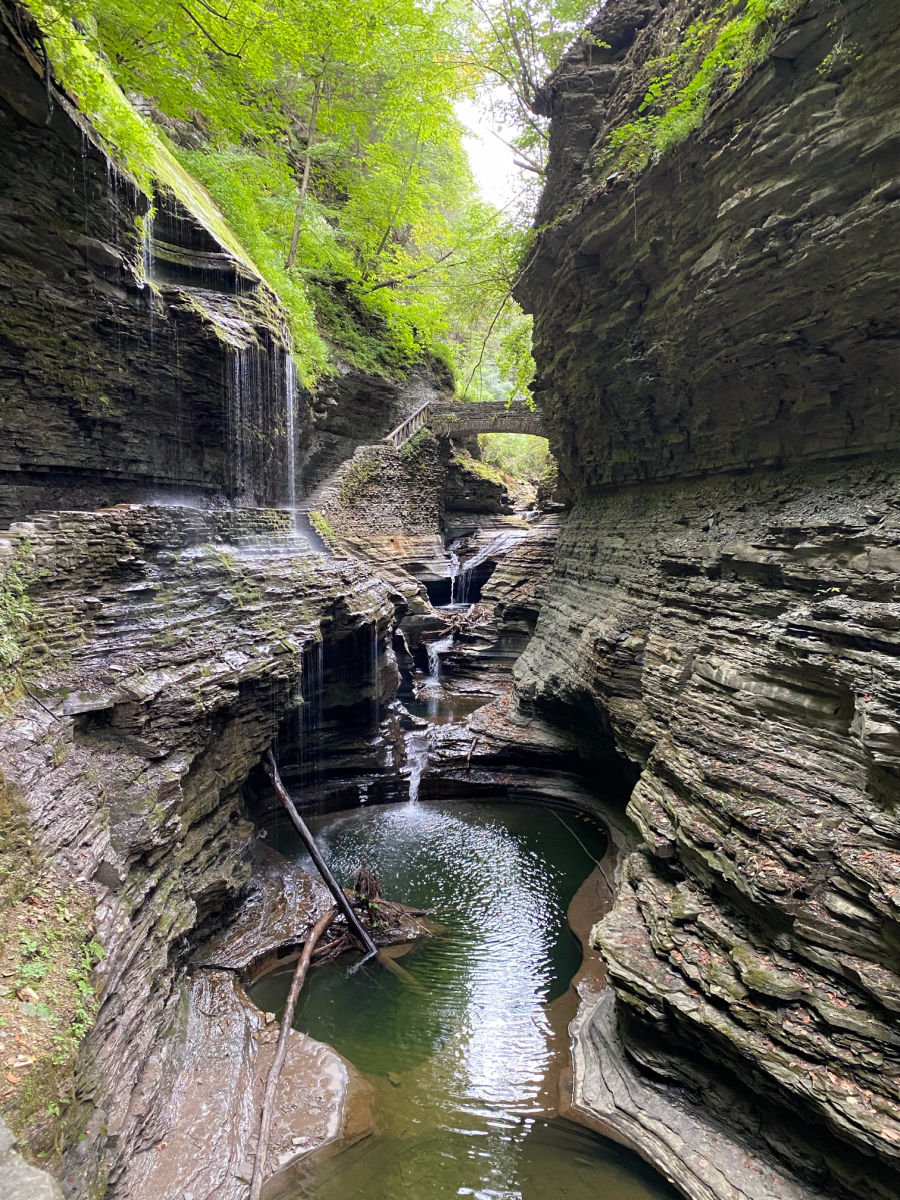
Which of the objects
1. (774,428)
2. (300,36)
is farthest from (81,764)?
(300,36)

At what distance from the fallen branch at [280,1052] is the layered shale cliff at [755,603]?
3.23m

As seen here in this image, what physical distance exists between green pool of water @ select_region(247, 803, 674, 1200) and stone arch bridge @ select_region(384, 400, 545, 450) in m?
18.5

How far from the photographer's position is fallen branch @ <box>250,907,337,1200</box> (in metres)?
4.79

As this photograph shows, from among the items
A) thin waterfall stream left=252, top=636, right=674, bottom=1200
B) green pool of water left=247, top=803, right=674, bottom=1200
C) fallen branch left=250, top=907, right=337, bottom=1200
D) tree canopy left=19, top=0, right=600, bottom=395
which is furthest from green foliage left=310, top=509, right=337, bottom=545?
fallen branch left=250, top=907, right=337, bottom=1200

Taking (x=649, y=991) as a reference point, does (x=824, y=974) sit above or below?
above

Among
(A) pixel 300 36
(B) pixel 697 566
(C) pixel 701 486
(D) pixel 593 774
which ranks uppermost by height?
(A) pixel 300 36

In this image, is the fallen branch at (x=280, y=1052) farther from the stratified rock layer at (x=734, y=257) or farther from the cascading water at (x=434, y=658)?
the cascading water at (x=434, y=658)

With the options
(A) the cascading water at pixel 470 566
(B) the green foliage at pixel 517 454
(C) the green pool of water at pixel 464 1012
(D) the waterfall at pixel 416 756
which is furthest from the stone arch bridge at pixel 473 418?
(C) the green pool of water at pixel 464 1012

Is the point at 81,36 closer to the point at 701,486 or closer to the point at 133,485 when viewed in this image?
the point at 133,485

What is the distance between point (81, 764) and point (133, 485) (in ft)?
24.1

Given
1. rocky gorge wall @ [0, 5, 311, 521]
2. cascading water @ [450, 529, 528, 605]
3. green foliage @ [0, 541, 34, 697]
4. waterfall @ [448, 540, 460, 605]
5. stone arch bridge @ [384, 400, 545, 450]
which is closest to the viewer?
green foliage @ [0, 541, 34, 697]

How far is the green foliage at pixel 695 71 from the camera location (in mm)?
6473

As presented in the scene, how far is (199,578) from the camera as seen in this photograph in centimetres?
898

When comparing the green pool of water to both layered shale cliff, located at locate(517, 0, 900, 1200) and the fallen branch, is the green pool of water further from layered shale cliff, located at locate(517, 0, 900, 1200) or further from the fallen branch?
layered shale cliff, located at locate(517, 0, 900, 1200)
